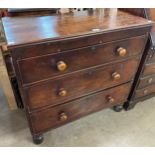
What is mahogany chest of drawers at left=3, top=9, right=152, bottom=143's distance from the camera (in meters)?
0.85

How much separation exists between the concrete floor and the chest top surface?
35.1 inches

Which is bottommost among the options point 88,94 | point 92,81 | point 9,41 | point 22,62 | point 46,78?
point 88,94

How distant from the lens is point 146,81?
1435 millimetres

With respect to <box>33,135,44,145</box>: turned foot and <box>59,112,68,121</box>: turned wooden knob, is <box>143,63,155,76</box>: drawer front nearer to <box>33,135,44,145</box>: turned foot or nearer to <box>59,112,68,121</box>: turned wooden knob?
<box>59,112,68,121</box>: turned wooden knob

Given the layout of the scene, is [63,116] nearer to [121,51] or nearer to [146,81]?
[121,51]

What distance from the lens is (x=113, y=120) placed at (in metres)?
1.54

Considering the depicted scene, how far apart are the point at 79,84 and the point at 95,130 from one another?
557mm

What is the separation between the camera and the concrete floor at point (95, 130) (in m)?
1.35

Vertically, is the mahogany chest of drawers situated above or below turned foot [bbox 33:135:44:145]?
above

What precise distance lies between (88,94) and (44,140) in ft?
1.80

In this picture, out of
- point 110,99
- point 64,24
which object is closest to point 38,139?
point 110,99

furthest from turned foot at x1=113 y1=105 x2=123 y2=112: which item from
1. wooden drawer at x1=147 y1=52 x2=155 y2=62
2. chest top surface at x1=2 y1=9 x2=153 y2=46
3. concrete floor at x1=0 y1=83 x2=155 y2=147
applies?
chest top surface at x1=2 y1=9 x2=153 y2=46
